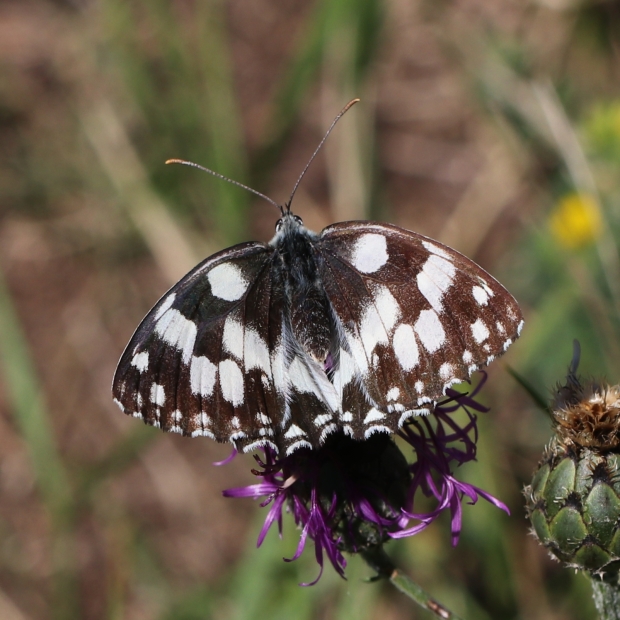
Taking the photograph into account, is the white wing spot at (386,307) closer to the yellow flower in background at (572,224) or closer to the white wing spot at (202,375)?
the white wing spot at (202,375)

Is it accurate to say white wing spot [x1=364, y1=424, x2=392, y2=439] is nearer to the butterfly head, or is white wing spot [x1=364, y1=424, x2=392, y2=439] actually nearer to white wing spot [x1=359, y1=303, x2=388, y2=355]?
white wing spot [x1=359, y1=303, x2=388, y2=355]

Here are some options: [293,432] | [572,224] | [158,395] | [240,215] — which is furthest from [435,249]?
[240,215]

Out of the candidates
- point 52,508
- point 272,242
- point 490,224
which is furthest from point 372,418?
point 490,224

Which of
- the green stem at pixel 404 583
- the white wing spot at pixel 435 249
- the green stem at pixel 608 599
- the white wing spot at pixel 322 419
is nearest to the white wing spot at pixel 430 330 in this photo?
the white wing spot at pixel 435 249

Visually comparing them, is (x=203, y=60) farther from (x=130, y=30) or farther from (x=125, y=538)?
(x=125, y=538)

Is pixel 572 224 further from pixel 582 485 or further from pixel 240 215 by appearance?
pixel 582 485

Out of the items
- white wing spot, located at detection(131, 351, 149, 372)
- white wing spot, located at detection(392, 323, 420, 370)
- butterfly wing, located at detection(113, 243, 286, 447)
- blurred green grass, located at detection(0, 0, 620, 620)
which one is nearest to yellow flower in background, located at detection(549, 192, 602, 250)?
blurred green grass, located at detection(0, 0, 620, 620)
